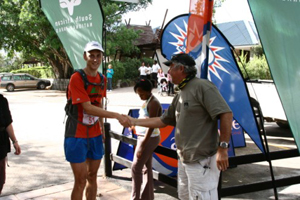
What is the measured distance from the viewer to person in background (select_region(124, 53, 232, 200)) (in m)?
2.81

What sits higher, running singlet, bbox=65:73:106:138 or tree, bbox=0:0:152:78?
tree, bbox=0:0:152:78

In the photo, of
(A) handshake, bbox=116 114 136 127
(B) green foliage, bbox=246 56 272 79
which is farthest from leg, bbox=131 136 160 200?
(B) green foliage, bbox=246 56 272 79

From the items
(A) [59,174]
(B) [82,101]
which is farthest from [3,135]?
(A) [59,174]

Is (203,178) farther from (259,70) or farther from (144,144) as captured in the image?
(259,70)

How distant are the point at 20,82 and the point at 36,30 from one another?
826 centimetres

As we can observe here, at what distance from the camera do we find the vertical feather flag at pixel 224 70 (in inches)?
169

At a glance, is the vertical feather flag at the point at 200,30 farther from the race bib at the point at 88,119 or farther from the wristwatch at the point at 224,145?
the race bib at the point at 88,119

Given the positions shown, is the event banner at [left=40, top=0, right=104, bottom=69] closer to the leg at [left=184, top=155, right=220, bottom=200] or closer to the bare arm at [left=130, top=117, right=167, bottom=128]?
the bare arm at [left=130, top=117, right=167, bottom=128]

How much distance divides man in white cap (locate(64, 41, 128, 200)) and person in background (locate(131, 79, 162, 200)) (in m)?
0.54

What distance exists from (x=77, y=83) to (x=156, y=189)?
8.17ft

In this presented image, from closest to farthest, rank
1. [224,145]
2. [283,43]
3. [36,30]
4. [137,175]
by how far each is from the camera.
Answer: [283,43] → [224,145] → [137,175] → [36,30]


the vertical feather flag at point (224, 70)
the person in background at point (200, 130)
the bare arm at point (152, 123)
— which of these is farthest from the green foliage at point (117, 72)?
the person in background at point (200, 130)

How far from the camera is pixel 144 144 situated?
12.9 feet

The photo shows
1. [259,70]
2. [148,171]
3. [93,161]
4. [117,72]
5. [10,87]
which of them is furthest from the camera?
[10,87]
